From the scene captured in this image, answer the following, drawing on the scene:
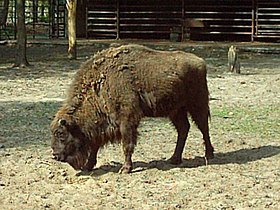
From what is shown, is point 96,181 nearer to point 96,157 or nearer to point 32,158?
point 96,157

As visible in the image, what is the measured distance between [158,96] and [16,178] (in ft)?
5.68

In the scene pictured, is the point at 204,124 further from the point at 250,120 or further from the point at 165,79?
the point at 250,120

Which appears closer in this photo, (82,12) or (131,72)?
(131,72)

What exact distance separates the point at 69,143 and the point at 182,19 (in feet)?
67.5

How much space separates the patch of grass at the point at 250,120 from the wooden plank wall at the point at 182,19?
15835mm

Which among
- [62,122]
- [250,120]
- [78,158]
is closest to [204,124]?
[78,158]

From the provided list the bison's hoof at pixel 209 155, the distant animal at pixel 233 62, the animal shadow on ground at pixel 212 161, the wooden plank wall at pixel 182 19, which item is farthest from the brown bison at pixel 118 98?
the wooden plank wall at pixel 182 19

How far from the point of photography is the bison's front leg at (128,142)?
7320mm

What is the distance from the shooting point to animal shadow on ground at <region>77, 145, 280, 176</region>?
24.8 ft

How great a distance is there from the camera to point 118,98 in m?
7.30

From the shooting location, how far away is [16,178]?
7160 mm

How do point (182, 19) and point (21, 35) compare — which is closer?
point (21, 35)

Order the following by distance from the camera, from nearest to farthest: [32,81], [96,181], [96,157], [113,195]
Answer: [113,195] → [96,181] → [96,157] → [32,81]

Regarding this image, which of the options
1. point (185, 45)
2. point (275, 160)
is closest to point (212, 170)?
point (275, 160)
